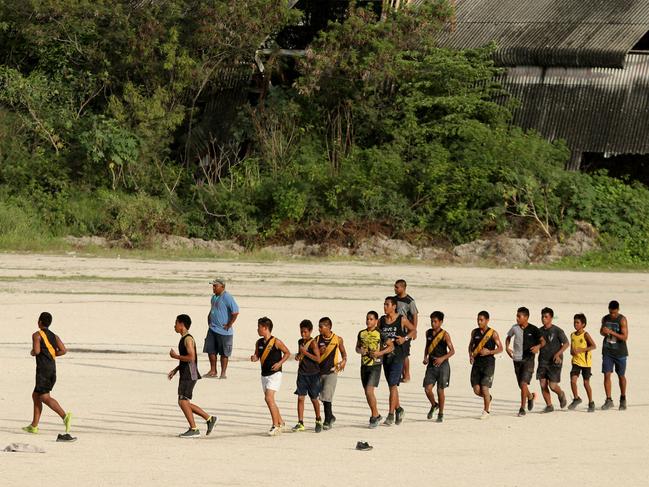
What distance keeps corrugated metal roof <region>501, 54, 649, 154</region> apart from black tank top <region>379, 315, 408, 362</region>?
2012cm

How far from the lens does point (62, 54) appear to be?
36781 millimetres

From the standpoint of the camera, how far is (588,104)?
3428cm

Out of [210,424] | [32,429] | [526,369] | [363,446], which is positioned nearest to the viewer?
[363,446]

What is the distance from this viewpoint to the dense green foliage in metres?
Result: 33.3

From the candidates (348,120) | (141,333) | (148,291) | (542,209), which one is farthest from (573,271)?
(141,333)

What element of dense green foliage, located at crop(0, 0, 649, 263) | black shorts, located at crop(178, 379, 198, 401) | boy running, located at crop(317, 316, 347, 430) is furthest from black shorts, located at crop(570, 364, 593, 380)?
dense green foliage, located at crop(0, 0, 649, 263)

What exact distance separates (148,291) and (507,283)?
8039 mm

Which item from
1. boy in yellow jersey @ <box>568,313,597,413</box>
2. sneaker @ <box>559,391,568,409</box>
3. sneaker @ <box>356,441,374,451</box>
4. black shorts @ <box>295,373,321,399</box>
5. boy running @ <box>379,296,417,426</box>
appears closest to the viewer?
sneaker @ <box>356,441,374,451</box>

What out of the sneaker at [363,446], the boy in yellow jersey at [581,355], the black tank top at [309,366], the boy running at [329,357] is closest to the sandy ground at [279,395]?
the sneaker at [363,446]

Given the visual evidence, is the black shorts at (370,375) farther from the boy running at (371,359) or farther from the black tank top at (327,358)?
the black tank top at (327,358)

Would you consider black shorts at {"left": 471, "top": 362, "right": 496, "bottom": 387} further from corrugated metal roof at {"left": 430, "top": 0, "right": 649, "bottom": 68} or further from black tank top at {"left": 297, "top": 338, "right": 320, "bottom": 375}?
corrugated metal roof at {"left": 430, "top": 0, "right": 649, "bottom": 68}

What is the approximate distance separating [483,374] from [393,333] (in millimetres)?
1218

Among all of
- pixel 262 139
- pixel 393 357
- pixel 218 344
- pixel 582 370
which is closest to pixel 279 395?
pixel 218 344

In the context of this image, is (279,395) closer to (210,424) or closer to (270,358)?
(210,424)
